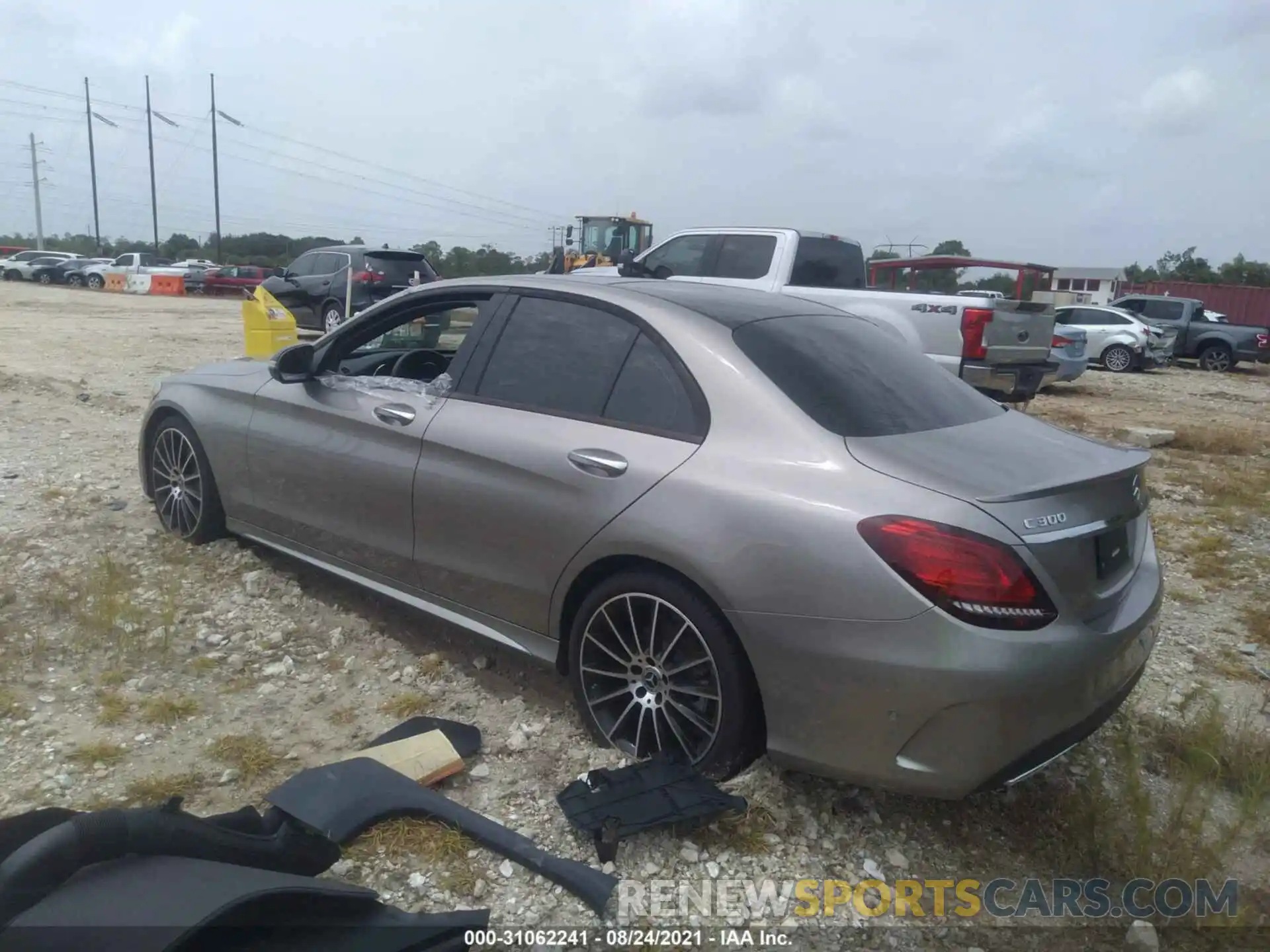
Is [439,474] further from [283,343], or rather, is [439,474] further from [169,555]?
[283,343]

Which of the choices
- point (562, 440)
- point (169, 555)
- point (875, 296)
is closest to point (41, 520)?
point (169, 555)

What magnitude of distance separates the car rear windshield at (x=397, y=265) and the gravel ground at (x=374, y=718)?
11.6 metres

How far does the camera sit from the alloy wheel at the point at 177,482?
16.4ft

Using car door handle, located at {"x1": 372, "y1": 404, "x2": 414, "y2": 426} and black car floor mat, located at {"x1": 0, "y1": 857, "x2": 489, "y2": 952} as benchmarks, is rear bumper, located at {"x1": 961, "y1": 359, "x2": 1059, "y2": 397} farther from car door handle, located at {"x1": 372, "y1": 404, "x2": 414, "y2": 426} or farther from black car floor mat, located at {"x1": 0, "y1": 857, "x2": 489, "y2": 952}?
black car floor mat, located at {"x1": 0, "y1": 857, "x2": 489, "y2": 952}

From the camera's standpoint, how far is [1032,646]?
252 centimetres

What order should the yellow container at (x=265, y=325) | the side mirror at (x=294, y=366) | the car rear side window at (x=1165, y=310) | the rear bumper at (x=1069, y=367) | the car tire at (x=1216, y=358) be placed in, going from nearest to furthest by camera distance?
the side mirror at (x=294, y=366)
the yellow container at (x=265, y=325)
the rear bumper at (x=1069, y=367)
the car tire at (x=1216, y=358)
the car rear side window at (x=1165, y=310)

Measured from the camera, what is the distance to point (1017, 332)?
358 inches

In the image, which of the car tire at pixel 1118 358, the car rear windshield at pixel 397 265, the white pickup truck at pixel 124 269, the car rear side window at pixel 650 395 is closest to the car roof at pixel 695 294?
the car rear side window at pixel 650 395

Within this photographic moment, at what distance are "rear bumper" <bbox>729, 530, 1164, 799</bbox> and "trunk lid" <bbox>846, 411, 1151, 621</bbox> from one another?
0.13 m

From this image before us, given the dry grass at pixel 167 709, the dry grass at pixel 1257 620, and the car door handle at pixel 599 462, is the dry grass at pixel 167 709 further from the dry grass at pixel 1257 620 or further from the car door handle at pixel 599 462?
the dry grass at pixel 1257 620

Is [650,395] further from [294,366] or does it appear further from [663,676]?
[294,366]

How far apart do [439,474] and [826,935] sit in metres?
2.08

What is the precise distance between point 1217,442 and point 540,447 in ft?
33.1

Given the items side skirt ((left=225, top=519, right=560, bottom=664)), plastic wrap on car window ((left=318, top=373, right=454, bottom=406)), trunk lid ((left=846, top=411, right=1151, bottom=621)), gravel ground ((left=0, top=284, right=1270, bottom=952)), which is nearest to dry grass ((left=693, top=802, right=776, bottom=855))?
gravel ground ((left=0, top=284, right=1270, bottom=952))
